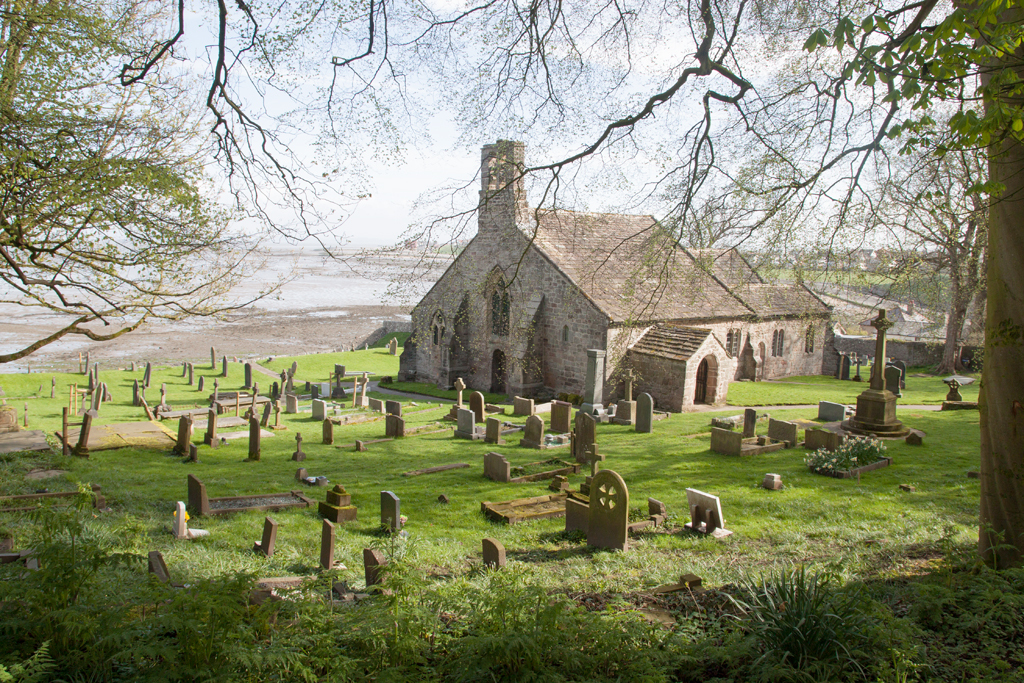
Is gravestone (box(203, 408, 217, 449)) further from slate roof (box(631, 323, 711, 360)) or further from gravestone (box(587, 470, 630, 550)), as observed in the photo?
slate roof (box(631, 323, 711, 360))

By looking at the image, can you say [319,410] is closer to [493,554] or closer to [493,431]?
[493,431]

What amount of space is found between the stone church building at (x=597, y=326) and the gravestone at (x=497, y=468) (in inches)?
299

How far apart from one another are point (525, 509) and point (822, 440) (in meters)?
8.16

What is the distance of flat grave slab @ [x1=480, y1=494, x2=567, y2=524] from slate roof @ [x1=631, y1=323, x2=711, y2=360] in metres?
12.8

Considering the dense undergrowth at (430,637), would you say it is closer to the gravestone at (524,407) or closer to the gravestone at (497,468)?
the gravestone at (497,468)

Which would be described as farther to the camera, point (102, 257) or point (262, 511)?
point (262, 511)

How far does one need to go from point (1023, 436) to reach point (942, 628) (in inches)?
83.6

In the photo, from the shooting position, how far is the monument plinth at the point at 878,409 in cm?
1620

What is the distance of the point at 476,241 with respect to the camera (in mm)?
30953

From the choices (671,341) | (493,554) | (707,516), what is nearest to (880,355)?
(671,341)

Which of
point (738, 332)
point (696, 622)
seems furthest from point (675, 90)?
point (738, 332)

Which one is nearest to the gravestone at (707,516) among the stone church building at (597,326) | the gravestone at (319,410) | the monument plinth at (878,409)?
the monument plinth at (878,409)

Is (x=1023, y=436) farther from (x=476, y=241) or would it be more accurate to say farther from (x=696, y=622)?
(x=476, y=241)

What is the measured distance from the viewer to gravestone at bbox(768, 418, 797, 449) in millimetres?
15906
